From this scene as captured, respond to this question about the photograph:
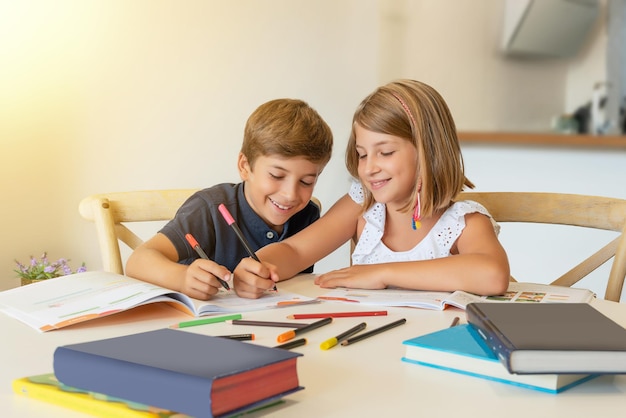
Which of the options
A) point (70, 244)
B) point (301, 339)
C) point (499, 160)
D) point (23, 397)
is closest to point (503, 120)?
point (499, 160)

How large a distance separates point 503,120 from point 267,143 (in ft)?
4.31

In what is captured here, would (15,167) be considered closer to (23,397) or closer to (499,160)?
(499,160)

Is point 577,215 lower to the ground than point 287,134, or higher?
lower

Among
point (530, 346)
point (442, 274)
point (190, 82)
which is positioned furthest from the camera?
point (190, 82)

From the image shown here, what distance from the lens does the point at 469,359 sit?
2.79ft

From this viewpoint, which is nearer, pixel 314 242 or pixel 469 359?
pixel 469 359

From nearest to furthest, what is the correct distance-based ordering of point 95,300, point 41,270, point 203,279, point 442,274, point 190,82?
point 95,300 → point 203,279 → point 442,274 → point 41,270 → point 190,82

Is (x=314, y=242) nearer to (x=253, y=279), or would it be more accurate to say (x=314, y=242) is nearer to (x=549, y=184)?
(x=253, y=279)

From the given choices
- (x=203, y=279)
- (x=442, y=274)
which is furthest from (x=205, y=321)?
(x=442, y=274)

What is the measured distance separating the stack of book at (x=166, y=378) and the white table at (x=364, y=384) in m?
0.02

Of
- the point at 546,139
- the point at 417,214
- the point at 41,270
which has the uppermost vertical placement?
Answer: the point at 546,139

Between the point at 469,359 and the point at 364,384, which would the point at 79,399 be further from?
the point at 469,359

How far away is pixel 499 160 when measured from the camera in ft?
9.24

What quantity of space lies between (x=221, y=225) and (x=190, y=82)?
4.27 ft
